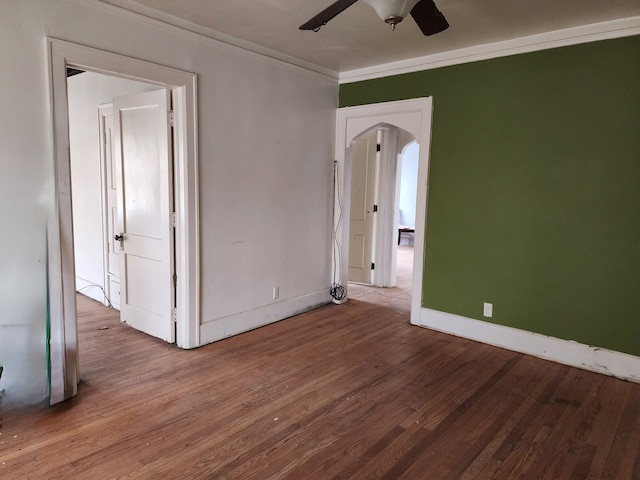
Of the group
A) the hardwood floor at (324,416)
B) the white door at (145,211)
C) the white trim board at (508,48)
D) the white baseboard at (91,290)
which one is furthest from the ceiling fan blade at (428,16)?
the white baseboard at (91,290)

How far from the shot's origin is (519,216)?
3670mm

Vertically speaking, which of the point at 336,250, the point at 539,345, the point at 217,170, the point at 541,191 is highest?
the point at 217,170

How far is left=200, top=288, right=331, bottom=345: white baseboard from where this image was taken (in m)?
3.76

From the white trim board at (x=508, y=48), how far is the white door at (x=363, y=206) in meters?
1.40

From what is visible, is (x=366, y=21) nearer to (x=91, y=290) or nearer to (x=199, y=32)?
(x=199, y=32)

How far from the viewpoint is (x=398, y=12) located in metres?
2.08

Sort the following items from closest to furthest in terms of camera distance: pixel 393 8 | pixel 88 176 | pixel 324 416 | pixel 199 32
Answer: pixel 393 8 < pixel 324 416 < pixel 199 32 < pixel 88 176

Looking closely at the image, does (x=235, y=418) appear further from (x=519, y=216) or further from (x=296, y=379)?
(x=519, y=216)

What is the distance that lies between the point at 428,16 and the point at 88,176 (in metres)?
4.16

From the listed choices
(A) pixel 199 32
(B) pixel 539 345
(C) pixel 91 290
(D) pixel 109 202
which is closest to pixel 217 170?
(A) pixel 199 32

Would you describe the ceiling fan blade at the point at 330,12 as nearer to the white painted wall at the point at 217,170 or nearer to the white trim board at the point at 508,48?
the white painted wall at the point at 217,170

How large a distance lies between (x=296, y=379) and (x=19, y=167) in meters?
2.23

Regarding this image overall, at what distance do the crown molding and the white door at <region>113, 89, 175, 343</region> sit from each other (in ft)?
1.63

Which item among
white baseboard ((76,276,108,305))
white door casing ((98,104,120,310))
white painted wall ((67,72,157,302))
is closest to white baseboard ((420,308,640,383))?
white door casing ((98,104,120,310))
